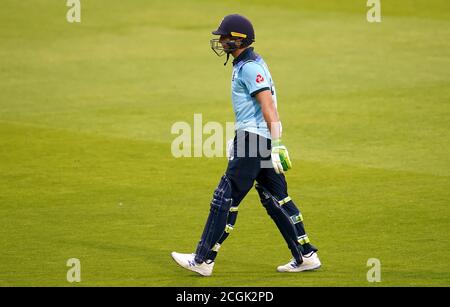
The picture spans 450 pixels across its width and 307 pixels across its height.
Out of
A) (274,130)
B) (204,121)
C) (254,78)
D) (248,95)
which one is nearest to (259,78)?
(254,78)

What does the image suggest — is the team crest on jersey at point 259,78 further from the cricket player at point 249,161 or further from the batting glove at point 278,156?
the batting glove at point 278,156

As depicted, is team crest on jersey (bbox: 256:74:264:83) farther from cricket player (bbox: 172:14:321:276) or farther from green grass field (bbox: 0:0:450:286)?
green grass field (bbox: 0:0:450:286)

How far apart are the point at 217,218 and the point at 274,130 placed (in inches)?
38.4

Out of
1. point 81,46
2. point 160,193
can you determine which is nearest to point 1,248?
point 160,193

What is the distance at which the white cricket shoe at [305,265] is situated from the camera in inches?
375

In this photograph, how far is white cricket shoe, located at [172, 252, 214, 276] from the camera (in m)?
9.37

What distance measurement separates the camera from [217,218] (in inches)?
365

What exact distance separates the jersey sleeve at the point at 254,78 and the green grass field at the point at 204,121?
1737 mm

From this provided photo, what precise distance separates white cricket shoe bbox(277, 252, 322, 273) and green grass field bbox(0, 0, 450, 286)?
0.38ft

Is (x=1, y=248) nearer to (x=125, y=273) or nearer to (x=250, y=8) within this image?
(x=125, y=273)

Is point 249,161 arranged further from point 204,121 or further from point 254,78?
point 204,121

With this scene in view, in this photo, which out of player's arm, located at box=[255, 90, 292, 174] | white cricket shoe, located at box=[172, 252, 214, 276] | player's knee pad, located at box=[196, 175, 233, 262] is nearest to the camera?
player's arm, located at box=[255, 90, 292, 174]

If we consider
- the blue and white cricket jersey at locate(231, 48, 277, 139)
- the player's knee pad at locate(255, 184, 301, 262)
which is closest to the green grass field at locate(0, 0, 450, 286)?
the player's knee pad at locate(255, 184, 301, 262)

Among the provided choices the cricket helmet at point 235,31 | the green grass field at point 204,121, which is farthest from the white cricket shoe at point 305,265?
the cricket helmet at point 235,31
